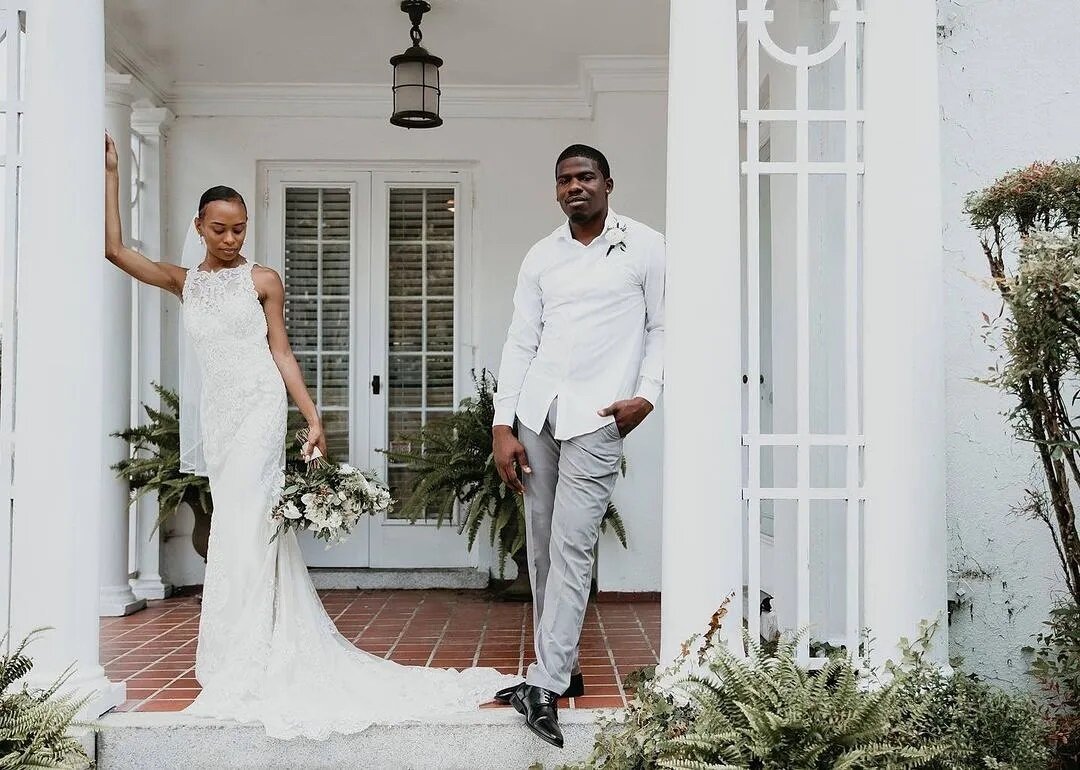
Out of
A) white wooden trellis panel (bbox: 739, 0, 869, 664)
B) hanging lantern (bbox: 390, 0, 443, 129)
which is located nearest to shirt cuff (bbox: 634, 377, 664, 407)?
white wooden trellis panel (bbox: 739, 0, 869, 664)

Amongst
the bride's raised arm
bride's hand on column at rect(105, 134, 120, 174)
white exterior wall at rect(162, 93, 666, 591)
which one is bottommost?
the bride's raised arm

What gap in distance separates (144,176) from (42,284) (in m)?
3.25

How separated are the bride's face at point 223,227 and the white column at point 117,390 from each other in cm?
184

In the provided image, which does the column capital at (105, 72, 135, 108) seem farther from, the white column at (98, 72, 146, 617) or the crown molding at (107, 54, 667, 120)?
the crown molding at (107, 54, 667, 120)

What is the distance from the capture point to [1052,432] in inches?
129

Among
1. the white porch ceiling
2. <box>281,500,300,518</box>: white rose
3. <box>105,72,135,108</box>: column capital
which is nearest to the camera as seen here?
<box>281,500,300,518</box>: white rose

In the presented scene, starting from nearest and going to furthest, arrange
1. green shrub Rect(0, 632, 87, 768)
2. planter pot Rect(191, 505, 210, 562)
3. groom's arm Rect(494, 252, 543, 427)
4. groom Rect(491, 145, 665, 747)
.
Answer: green shrub Rect(0, 632, 87, 768)
groom Rect(491, 145, 665, 747)
groom's arm Rect(494, 252, 543, 427)
planter pot Rect(191, 505, 210, 562)

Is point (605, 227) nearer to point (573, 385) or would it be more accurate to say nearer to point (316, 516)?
point (573, 385)

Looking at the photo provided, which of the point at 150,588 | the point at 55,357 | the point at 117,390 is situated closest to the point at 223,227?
the point at 55,357

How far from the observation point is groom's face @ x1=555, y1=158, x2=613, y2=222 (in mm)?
3730

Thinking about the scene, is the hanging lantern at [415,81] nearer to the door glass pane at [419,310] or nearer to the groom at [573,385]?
the door glass pane at [419,310]

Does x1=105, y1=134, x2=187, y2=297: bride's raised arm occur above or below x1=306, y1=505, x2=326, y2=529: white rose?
above

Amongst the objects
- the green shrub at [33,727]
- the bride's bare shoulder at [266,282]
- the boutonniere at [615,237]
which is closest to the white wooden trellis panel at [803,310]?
the boutonniere at [615,237]

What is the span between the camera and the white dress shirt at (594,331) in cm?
378
